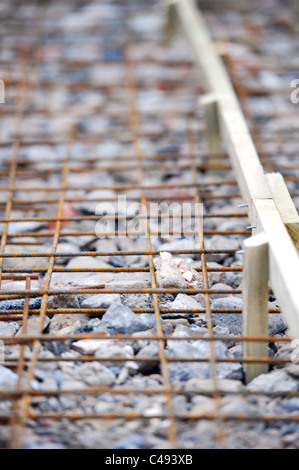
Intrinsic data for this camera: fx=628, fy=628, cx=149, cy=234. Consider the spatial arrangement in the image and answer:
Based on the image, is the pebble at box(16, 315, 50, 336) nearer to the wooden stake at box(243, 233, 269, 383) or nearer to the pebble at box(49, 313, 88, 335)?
the pebble at box(49, 313, 88, 335)

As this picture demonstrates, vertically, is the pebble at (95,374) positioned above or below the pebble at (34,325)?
below

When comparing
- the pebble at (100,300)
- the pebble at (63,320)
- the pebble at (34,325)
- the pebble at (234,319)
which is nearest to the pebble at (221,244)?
the pebble at (234,319)

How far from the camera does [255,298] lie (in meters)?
1.51

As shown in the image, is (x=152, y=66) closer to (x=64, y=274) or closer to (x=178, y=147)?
(x=178, y=147)

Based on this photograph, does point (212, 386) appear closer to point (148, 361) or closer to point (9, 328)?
point (148, 361)

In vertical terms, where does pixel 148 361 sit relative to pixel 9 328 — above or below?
below

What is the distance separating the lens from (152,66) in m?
4.02

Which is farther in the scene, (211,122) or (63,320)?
(211,122)

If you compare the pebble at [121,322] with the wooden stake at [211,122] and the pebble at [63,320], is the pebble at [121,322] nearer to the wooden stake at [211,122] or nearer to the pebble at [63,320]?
the pebble at [63,320]

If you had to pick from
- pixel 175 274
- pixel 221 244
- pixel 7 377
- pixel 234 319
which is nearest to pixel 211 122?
pixel 221 244

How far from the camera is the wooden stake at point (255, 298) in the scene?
1491 mm

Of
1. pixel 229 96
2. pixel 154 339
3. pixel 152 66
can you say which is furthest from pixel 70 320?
pixel 152 66

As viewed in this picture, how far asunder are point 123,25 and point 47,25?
554 mm

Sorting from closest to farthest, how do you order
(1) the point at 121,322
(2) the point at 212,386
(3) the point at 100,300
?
1. (2) the point at 212,386
2. (1) the point at 121,322
3. (3) the point at 100,300
